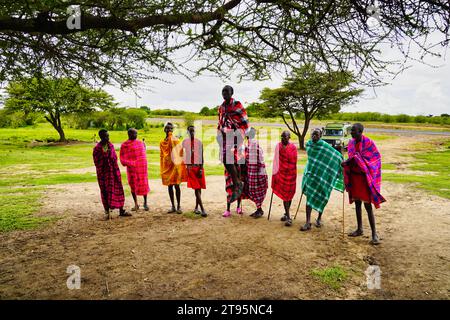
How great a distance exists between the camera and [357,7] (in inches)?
137

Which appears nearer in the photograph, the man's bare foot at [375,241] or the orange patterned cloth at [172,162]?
the man's bare foot at [375,241]

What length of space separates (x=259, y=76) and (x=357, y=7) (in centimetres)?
232

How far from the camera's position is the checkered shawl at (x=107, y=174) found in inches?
268

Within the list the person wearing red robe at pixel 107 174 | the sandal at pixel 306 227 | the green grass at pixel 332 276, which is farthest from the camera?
the person wearing red robe at pixel 107 174

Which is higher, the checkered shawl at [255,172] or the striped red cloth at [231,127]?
the striped red cloth at [231,127]

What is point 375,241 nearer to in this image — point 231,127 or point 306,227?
point 306,227

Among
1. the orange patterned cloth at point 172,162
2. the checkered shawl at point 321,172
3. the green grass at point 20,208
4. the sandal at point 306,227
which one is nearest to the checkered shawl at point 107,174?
the orange patterned cloth at point 172,162

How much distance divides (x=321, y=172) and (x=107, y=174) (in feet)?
14.6

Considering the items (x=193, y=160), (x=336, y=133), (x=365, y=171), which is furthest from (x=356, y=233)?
(x=336, y=133)

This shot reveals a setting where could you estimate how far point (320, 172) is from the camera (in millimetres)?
6133

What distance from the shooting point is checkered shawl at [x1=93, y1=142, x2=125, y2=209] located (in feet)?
22.3

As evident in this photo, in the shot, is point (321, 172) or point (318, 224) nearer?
point (321, 172)

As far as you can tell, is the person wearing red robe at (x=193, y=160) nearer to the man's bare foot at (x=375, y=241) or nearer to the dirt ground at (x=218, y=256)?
the dirt ground at (x=218, y=256)

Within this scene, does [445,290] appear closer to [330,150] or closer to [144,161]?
[330,150]
